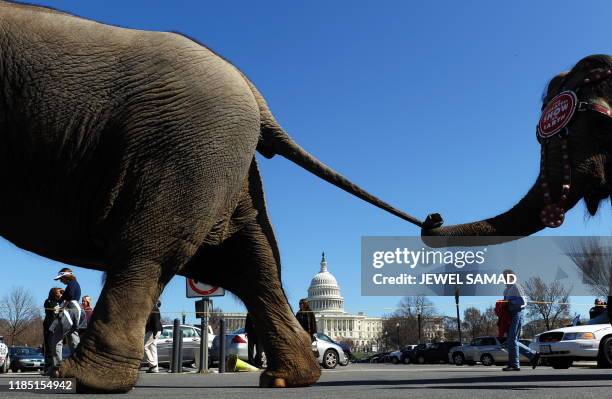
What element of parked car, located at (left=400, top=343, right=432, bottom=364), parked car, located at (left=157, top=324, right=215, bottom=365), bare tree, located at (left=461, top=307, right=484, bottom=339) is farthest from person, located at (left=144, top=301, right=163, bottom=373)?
bare tree, located at (left=461, top=307, right=484, bottom=339)

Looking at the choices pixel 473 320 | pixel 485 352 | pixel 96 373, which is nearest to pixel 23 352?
pixel 485 352

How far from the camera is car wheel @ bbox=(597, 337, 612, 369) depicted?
47.7ft

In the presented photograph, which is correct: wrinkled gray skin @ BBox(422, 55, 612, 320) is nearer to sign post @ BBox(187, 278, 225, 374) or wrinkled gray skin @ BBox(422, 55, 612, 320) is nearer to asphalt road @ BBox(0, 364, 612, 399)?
asphalt road @ BBox(0, 364, 612, 399)

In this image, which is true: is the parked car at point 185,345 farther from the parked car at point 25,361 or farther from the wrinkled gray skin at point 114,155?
the wrinkled gray skin at point 114,155

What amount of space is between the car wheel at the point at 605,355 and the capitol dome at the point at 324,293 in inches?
4840

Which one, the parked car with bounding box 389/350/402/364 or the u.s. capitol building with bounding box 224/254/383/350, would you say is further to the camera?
the u.s. capitol building with bounding box 224/254/383/350

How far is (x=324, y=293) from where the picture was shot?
138 meters

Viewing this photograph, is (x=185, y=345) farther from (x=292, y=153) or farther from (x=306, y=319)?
(x=292, y=153)

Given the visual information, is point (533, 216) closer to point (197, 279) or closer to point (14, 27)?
point (197, 279)

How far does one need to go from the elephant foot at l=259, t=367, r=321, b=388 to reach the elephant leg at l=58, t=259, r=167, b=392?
1380mm

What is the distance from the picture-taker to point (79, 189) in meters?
3.47

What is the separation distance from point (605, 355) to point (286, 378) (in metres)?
12.2

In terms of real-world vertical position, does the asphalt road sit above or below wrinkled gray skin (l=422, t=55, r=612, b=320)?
below

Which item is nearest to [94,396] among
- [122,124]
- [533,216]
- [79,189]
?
[79,189]
